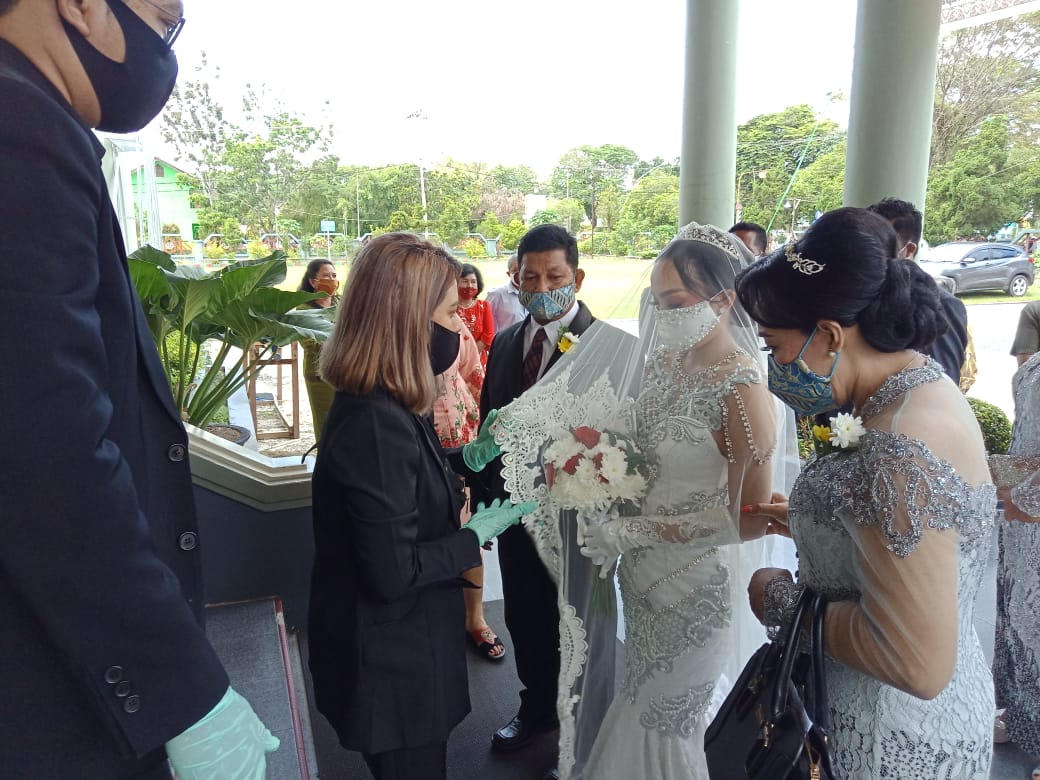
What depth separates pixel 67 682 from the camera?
0.80 meters

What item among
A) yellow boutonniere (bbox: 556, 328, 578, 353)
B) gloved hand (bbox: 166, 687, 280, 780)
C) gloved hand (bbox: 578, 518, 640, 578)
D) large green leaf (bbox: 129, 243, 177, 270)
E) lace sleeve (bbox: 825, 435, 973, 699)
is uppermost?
large green leaf (bbox: 129, 243, 177, 270)

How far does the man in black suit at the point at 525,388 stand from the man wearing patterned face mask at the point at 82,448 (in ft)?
5.37

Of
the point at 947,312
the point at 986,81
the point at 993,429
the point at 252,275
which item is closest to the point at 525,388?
the point at 252,275

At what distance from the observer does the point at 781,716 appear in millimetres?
1119

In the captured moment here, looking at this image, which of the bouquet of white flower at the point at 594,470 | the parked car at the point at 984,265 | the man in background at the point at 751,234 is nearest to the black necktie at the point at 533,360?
the bouquet of white flower at the point at 594,470

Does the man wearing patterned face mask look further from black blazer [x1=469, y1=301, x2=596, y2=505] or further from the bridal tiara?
black blazer [x1=469, y1=301, x2=596, y2=505]

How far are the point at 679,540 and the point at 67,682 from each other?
134 centimetres

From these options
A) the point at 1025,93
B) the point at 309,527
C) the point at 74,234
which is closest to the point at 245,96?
the point at 309,527

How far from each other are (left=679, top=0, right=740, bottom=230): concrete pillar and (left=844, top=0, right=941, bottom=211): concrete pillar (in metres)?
1.55

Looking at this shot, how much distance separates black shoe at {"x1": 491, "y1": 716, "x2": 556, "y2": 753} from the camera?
8.14ft

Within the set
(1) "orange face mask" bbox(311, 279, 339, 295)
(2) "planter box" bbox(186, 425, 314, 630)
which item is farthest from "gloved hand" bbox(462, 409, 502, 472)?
(1) "orange face mask" bbox(311, 279, 339, 295)

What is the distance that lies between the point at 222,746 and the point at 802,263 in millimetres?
1204

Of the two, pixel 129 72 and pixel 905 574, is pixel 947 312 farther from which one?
pixel 129 72

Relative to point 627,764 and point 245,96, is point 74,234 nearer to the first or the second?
point 627,764
